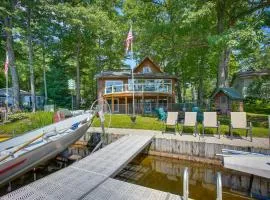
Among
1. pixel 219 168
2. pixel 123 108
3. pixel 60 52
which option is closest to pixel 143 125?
pixel 219 168

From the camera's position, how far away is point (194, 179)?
6.75 metres

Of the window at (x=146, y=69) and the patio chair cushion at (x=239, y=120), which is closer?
the patio chair cushion at (x=239, y=120)

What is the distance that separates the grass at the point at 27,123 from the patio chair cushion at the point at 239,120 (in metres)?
10.9

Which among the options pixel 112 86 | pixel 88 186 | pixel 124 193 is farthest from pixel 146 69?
pixel 124 193

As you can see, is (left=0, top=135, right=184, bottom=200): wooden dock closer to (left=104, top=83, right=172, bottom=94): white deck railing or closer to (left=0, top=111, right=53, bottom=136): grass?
(left=0, top=111, right=53, bottom=136): grass

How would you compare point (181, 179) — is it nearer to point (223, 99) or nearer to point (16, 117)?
point (223, 99)

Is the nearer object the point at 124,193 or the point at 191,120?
the point at 124,193

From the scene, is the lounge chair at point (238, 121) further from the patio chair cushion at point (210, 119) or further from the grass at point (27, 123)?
the grass at point (27, 123)

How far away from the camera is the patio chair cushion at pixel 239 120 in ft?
27.7

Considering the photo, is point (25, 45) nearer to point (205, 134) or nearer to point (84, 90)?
point (84, 90)

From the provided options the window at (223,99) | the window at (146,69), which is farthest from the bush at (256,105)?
the window at (146,69)

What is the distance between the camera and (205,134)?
9.53 m

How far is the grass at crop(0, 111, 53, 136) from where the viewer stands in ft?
42.9

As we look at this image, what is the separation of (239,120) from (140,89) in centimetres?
1262
